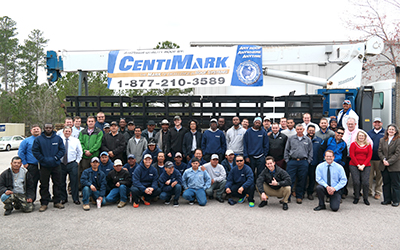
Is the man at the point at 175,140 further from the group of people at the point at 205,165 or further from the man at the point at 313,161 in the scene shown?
the man at the point at 313,161

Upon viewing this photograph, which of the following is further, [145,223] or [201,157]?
[201,157]

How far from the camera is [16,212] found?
6469 millimetres

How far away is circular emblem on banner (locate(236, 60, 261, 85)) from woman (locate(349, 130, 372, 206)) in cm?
328

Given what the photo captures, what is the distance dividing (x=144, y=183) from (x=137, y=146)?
4.08 feet

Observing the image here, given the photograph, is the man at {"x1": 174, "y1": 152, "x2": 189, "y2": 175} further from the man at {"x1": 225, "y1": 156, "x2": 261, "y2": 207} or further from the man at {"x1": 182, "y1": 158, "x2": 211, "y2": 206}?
the man at {"x1": 225, "y1": 156, "x2": 261, "y2": 207}

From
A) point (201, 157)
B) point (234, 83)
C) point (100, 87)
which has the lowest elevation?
point (201, 157)

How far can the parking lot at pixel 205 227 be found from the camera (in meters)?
4.64

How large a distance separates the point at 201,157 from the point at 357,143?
12.6ft

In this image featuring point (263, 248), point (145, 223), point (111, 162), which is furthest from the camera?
point (111, 162)

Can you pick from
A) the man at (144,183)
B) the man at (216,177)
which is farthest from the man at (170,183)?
the man at (216,177)

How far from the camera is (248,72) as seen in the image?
8.95m

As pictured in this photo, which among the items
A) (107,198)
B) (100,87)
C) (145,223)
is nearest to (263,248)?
(145,223)

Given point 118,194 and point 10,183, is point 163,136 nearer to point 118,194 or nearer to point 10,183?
point 118,194

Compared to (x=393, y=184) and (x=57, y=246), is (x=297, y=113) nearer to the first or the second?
(x=393, y=184)
